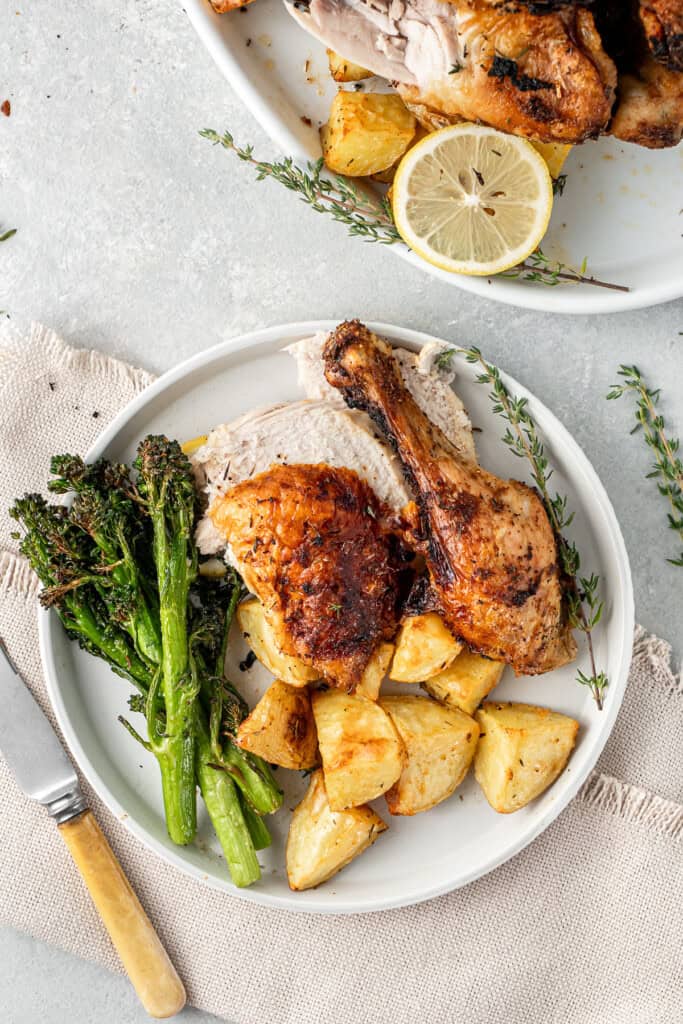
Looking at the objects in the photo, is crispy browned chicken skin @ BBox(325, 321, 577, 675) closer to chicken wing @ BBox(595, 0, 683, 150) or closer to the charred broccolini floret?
the charred broccolini floret

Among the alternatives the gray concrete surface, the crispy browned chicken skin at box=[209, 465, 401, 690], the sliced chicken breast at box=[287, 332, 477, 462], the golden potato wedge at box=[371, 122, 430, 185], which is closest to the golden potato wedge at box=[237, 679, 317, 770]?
the crispy browned chicken skin at box=[209, 465, 401, 690]

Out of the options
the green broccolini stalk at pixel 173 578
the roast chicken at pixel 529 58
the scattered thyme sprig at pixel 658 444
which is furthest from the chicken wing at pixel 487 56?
the green broccolini stalk at pixel 173 578

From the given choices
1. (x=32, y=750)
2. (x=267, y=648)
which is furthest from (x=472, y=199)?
(x=32, y=750)

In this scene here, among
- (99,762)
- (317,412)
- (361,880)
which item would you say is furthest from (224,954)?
(317,412)

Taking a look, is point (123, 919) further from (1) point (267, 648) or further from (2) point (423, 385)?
(2) point (423, 385)

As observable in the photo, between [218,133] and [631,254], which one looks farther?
[218,133]

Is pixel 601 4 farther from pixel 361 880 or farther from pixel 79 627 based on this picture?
pixel 361 880
